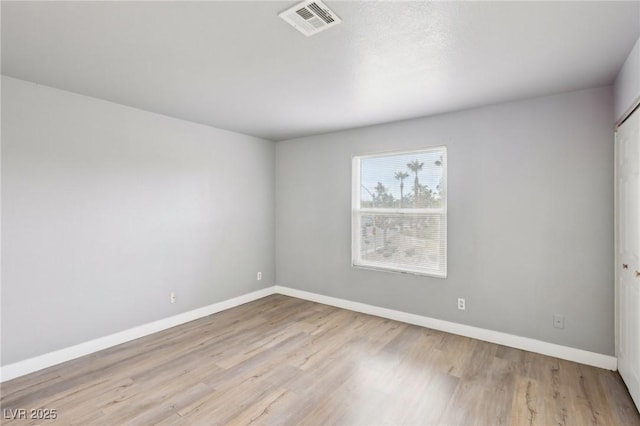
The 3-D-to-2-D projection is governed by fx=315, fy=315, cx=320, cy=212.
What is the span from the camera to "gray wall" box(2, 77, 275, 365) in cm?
264

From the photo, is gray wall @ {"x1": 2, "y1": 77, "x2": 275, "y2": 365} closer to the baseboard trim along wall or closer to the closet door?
→ the baseboard trim along wall

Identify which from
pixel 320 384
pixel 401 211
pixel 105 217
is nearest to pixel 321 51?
pixel 401 211

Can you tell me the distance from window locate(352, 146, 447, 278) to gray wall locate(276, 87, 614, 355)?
0.43 ft

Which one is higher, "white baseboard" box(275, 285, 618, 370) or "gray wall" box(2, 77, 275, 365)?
"gray wall" box(2, 77, 275, 365)

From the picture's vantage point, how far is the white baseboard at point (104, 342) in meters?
2.60

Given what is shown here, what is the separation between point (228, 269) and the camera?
173 inches

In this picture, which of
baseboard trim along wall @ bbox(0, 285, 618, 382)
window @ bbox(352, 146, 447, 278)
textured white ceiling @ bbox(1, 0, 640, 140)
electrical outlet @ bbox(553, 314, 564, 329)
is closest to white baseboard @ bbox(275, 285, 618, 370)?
baseboard trim along wall @ bbox(0, 285, 618, 382)

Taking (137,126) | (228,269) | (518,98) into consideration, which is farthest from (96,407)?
(518,98)

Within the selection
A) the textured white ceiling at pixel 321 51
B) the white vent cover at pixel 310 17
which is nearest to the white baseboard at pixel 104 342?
the textured white ceiling at pixel 321 51

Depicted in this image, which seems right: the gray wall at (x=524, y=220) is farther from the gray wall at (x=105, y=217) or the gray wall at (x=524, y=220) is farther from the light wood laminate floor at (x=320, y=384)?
the gray wall at (x=105, y=217)

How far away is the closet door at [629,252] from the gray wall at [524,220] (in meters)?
0.16

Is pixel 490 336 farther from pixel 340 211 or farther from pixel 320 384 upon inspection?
pixel 340 211

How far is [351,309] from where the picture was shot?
14.1 ft

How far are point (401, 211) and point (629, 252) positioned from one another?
2071mm
